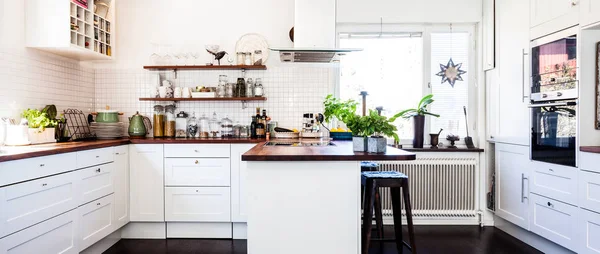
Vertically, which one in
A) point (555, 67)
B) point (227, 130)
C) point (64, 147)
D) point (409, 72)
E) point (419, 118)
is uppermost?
point (409, 72)

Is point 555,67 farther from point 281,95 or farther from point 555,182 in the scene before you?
point 281,95

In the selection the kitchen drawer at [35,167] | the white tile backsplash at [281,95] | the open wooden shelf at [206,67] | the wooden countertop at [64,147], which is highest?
the open wooden shelf at [206,67]

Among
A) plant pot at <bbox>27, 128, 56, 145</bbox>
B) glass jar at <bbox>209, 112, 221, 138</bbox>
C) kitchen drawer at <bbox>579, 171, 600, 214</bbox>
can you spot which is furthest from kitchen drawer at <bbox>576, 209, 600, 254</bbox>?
plant pot at <bbox>27, 128, 56, 145</bbox>

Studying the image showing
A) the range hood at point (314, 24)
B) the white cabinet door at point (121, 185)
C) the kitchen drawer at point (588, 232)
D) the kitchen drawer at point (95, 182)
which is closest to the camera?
the kitchen drawer at point (588, 232)

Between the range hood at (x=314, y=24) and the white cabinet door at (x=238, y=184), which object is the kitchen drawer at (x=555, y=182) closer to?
the range hood at (x=314, y=24)

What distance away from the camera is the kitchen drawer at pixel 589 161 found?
2512mm

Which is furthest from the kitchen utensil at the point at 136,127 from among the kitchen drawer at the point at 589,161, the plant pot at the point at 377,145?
the kitchen drawer at the point at 589,161

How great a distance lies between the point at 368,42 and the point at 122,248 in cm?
334

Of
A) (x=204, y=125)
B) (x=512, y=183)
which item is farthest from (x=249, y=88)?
(x=512, y=183)

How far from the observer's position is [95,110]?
4.17m

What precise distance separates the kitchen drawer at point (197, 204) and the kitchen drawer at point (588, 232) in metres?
2.88

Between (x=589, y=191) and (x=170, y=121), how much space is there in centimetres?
386

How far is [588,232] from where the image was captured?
8.53 feet

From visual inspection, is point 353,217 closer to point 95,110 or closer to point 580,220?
point 580,220
